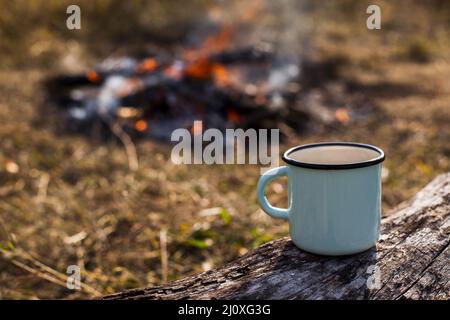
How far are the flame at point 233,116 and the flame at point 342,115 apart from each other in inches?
37.3

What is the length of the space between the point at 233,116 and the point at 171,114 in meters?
0.54

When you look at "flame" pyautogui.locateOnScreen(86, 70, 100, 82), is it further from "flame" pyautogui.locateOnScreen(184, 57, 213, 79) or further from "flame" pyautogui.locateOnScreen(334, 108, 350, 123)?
"flame" pyautogui.locateOnScreen(334, 108, 350, 123)

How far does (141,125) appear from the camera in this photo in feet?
16.1

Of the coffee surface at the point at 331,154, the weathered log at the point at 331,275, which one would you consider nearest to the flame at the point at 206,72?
the coffee surface at the point at 331,154

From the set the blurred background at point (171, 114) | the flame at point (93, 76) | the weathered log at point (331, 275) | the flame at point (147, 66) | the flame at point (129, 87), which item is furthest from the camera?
the flame at point (93, 76)

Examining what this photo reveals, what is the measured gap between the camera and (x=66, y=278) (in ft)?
8.38

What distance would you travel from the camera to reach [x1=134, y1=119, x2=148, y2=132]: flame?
487 cm

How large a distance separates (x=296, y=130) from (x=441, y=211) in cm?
309

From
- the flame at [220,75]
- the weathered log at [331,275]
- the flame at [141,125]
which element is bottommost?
the weathered log at [331,275]

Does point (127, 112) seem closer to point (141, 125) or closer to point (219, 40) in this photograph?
point (141, 125)

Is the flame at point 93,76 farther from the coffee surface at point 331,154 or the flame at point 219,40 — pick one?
the coffee surface at point 331,154

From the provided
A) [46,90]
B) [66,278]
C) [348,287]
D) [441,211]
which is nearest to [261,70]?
→ [46,90]

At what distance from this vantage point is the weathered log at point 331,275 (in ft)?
4.67

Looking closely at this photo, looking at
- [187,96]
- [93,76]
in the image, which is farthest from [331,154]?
[93,76]
